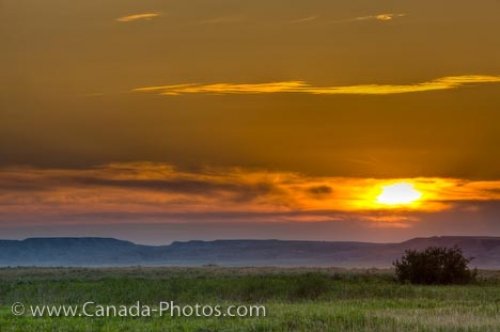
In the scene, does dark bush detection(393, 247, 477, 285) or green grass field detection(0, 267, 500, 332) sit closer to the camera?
green grass field detection(0, 267, 500, 332)

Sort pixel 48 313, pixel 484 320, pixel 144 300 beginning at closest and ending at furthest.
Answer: pixel 484 320
pixel 48 313
pixel 144 300

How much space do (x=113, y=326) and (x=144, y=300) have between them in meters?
19.7

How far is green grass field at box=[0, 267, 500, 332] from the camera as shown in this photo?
3747 cm

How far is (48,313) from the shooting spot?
143 feet

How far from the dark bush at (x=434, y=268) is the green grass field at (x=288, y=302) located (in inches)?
54.2

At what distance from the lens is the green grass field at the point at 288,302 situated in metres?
37.5

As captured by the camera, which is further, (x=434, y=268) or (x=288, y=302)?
(x=434, y=268)

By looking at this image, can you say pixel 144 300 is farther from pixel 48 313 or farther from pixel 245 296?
pixel 48 313

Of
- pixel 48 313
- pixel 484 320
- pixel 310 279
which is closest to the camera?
pixel 484 320

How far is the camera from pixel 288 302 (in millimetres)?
55062

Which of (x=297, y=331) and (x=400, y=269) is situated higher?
(x=400, y=269)

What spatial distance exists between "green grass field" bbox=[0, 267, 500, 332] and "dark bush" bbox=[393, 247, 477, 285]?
138cm

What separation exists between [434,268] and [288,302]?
2133cm

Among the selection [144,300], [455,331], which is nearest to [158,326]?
[455,331]
